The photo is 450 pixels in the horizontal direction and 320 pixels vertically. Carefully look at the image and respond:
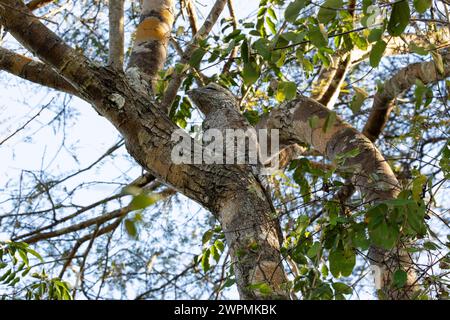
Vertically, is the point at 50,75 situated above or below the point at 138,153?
above

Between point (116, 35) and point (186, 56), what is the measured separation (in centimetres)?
26

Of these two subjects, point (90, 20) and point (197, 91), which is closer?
point (197, 91)

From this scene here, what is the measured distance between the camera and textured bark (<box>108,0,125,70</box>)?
2158 millimetres

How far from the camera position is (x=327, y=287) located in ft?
4.38

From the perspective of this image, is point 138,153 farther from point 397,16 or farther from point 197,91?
point 397,16

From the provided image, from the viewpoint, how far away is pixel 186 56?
2393 millimetres

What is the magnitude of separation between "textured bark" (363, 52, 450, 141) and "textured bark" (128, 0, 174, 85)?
720 millimetres

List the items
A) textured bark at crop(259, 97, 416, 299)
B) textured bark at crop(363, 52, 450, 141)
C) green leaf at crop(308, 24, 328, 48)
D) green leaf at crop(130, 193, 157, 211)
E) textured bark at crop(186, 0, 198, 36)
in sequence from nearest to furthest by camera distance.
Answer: green leaf at crop(130, 193, 157, 211)
green leaf at crop(308, 24, 328, 48)
textured bark at crop(259, 97, 416, 299)
textured bark at crop(363, 52, 450, 141)
textured bark at crop(186, 0, 198, 36)

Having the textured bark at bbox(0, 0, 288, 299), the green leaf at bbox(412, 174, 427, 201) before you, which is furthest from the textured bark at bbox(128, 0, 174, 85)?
the green leaf at bbox(412, 174, 427, 201)

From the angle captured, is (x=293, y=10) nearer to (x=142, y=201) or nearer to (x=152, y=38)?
(x=142, y=201)

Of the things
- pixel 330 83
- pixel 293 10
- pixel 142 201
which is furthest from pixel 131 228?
pixel 330 83

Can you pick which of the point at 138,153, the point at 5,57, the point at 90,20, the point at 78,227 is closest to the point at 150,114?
the point at 138,153

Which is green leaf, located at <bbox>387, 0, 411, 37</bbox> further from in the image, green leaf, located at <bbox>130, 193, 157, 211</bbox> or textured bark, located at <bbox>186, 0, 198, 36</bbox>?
textured bark, located at <bbox>186, 0, 198, 36</bbox>
